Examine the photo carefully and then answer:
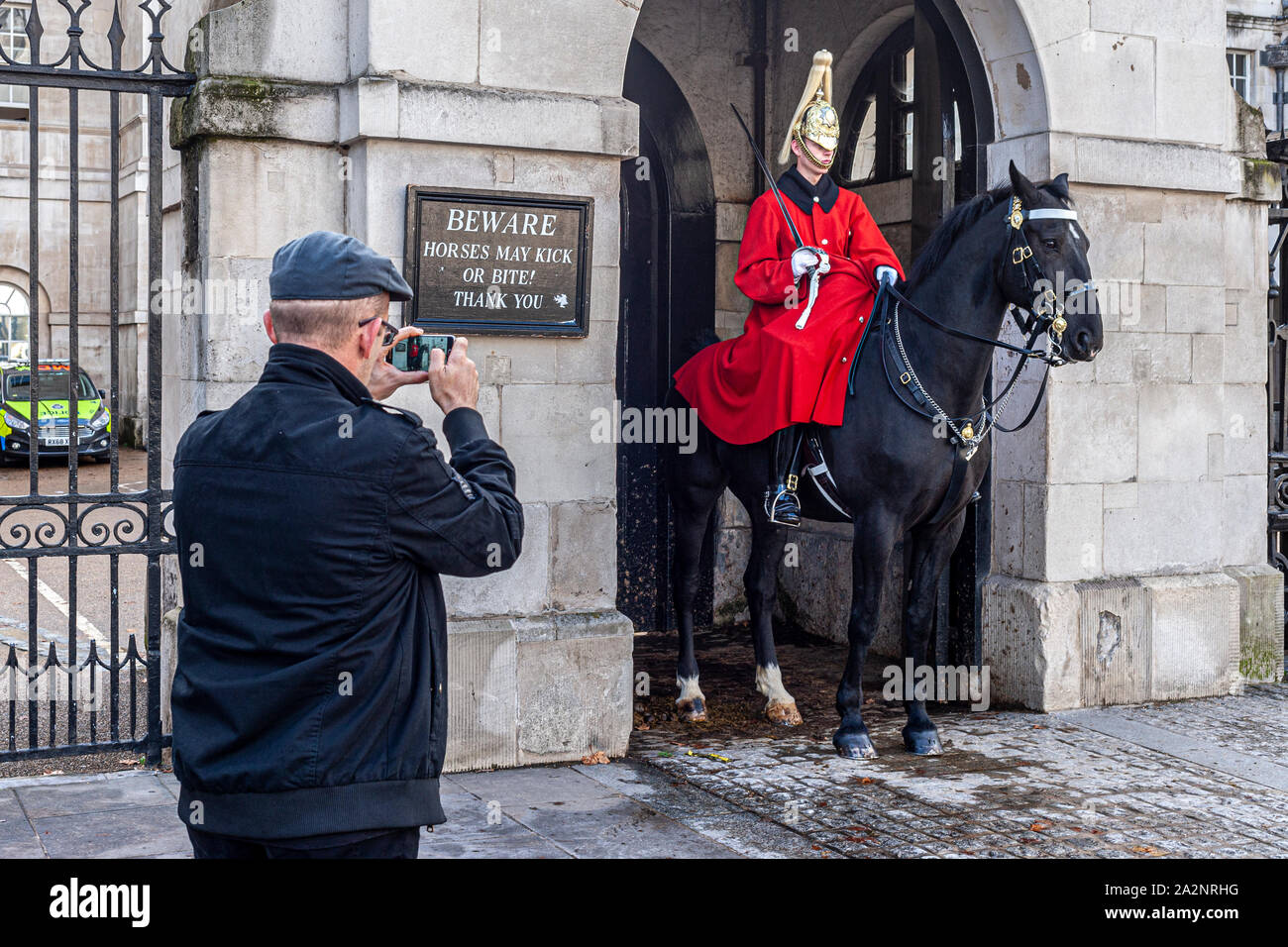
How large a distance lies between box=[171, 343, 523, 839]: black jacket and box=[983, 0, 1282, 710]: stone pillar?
207 inches

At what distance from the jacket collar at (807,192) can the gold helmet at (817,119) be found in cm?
9

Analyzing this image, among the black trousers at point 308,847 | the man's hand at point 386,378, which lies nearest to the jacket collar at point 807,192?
the man's hand at point 386,378

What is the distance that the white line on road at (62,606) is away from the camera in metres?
9.28

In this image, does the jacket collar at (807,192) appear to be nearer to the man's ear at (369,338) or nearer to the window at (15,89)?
the man's ear at (369,338)

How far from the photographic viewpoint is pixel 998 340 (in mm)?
6469

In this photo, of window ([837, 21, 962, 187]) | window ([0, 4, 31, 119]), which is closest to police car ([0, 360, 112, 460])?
window ([0, 4, 31, 119])

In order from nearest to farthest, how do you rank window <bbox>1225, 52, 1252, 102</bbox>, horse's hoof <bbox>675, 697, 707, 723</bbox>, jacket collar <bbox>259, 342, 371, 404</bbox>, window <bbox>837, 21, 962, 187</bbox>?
jacket collar <bbox>259, 342, 371, 404</bbox> < horse's hoof <bbox>675, 697, 707, 723</bbox> < window <bbox>837, 21, 962, 187</bbox> < window <bbox>1225, 52, 1252, 102</bbox>

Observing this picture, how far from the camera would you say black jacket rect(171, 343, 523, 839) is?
258cm

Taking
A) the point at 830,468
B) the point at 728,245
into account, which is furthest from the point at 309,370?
the point at 728,245

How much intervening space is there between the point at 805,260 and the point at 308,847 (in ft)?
14.5

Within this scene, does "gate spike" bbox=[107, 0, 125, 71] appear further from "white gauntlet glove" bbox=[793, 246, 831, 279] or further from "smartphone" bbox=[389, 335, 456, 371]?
"smartphone" bbox=[389, 335, 456, 371]

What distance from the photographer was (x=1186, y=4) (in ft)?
25.4

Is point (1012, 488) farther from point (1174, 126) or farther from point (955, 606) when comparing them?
point (1174, 126)

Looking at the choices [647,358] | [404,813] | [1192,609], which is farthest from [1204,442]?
[404,813]
